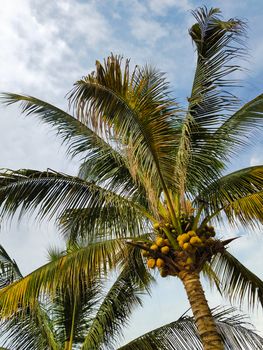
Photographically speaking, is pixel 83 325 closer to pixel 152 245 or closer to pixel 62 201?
pixel 62 201

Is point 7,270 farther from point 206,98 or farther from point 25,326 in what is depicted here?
point 206,98

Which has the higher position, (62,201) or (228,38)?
(228,38)

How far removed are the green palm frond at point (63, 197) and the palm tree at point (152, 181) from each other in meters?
0.02

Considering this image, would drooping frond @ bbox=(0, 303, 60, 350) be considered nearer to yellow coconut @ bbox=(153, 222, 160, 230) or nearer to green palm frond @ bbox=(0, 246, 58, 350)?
green palm frond @ bbox=(0, 246, 58, 350)

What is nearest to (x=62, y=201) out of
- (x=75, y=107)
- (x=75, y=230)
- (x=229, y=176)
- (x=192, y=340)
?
(x=75, y=230)

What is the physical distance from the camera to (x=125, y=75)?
6371mm

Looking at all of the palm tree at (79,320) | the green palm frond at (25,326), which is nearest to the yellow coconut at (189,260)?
the palm tree at (79,320)

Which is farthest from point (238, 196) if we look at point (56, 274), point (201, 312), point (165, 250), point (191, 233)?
point (56, 274)

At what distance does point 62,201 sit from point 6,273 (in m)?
2.99

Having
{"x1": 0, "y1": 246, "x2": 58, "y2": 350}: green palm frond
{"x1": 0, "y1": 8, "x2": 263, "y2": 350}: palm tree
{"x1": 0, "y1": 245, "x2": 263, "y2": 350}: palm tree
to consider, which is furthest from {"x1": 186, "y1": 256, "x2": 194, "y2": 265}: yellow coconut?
{"x1": 0, "y1": 246, "x2": 58, "y2": 350}: green palm frond

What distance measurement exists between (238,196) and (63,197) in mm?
2643

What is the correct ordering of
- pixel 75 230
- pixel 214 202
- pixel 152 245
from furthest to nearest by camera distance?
pixel 75 230
pixel 214 202
pixel 152 245

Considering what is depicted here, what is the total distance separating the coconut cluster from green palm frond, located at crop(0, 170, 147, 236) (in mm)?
903

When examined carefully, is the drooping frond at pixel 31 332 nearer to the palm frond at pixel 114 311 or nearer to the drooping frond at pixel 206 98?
the palm frond at pixel 114 311
